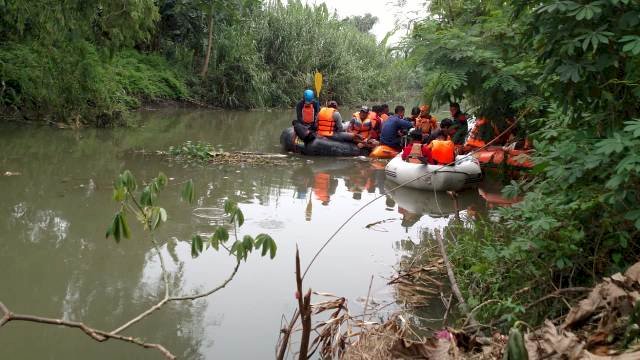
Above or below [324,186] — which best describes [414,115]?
above

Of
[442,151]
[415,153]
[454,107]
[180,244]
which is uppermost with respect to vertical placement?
[454,107]

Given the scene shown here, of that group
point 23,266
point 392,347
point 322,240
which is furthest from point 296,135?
point 392,347

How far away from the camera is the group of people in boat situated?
1075 cm

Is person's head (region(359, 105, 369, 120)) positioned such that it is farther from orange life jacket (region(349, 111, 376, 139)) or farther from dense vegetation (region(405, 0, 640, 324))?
dense vegetation (region(405, 0, 640, 324))

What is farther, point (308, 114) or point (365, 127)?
point (365, 127)

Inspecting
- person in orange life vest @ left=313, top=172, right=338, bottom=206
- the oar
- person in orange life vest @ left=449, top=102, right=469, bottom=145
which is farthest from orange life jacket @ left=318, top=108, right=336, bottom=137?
the oar

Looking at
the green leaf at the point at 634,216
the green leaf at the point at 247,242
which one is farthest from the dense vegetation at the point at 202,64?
the green leaf at the point at 634,216

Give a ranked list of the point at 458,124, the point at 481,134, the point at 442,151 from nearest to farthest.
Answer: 1. the point at 442,151
2. the point at 481,134
3. the point at 458,124

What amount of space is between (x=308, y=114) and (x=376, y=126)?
4.71 ft

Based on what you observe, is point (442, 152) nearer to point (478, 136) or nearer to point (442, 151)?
point (442, 151)

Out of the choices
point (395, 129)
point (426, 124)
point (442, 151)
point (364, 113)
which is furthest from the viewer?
point (364, 113)

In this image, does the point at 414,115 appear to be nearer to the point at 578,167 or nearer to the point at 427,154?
the point at 427,154

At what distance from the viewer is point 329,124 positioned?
12.2 meters

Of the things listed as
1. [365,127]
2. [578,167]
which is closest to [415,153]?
[365,127]
